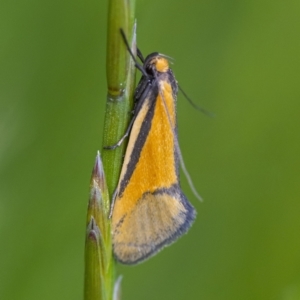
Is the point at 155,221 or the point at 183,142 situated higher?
the point at 183,142

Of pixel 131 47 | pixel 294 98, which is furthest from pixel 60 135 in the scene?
pixel 294 98

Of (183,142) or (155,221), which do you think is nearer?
(155,221)

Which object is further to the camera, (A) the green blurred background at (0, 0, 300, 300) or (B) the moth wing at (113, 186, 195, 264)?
(A) the green blurred background at (0, 0, 300, 300)

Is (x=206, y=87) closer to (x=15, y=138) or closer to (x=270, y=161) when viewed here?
(x=270, y=161)

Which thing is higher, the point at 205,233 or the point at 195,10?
the point at 195,10

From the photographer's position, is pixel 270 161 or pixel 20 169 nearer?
pixel 20 169

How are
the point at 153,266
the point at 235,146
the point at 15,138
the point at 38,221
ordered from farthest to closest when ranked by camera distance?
the point at 235,146, the point at 153,266, the point at 38,221, the point at 15,138

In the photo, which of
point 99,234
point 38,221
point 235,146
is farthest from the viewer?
point 235,146

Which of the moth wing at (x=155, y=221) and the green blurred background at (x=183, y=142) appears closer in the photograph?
the moth wing at (x=155, y=221)
